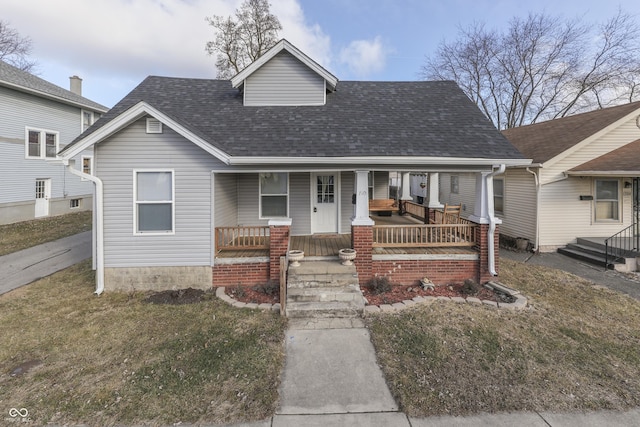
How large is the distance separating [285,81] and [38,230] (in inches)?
529

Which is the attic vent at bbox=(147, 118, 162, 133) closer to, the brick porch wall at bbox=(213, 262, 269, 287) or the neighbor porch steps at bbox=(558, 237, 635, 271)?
the brick porch wall at bbox=(213, 262, 269, 287)

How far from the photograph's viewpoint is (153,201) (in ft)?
22.5

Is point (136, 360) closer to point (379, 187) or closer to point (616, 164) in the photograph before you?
point (379, 187)

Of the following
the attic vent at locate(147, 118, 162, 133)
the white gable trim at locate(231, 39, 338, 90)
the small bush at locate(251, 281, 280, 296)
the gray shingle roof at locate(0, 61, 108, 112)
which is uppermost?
the gray shingle roof at locate(0, 61, 108, 112)

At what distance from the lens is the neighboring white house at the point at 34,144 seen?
→ 14.4m

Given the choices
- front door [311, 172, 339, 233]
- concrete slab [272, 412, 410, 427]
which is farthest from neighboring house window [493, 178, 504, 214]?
concrete slab [272, 412, 410, 427]

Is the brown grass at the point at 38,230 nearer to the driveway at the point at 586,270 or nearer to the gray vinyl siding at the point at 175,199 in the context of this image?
the gray vinyl siding at the point at 175,199

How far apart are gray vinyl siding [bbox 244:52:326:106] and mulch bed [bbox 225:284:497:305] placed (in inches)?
223

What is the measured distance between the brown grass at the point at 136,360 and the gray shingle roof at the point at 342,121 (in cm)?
374

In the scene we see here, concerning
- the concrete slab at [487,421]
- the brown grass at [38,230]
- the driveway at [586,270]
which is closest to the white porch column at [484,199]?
the driveway at [586,270]

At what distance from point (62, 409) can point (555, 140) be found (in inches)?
594

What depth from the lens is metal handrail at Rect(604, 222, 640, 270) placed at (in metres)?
8.75

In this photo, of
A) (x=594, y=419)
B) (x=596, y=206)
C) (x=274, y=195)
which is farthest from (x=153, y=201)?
(x=596, y=206)

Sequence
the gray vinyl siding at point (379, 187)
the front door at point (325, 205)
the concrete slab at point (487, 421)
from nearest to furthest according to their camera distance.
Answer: the concrete slab at point (487, 421)
the front door at point (325, 205)
the gray vinyl siding at point (379, 187)
